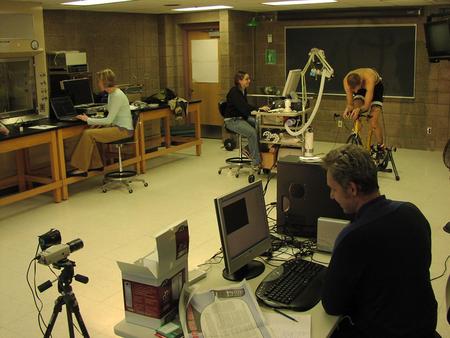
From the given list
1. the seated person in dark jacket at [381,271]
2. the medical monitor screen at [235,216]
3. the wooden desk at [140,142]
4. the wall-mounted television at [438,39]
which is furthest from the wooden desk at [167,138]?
the seated person in dark jacket at [381,271]

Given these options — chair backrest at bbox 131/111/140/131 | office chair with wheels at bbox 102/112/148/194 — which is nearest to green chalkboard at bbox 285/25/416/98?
chair backrest at bbox 131/111/140/131

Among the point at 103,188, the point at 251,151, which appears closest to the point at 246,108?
the point at 251,151

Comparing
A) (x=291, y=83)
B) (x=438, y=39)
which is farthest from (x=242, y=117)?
(x=438, y=39)

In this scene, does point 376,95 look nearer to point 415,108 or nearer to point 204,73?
point 415,108

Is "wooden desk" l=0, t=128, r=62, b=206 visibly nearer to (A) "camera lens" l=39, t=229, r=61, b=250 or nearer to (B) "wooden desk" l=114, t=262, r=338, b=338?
(A) "camera lens" l=39, t=229, r=61, b=250

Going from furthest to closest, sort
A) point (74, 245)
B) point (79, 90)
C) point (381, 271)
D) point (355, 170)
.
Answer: point (79, 90), point (74, 245), point (355, 170), point (381, 271)

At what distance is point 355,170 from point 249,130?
16.1 ft

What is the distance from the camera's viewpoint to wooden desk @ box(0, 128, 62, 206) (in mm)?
5578

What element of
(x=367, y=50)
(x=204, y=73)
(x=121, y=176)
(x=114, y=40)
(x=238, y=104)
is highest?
(x=114, y=40)

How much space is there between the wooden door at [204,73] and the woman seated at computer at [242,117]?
2.43 m

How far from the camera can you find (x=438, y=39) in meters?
6.98

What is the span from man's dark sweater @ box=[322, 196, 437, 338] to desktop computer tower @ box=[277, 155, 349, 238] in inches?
32.9

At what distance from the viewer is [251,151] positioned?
A: 6.94 m

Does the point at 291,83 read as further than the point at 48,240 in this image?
Yes
